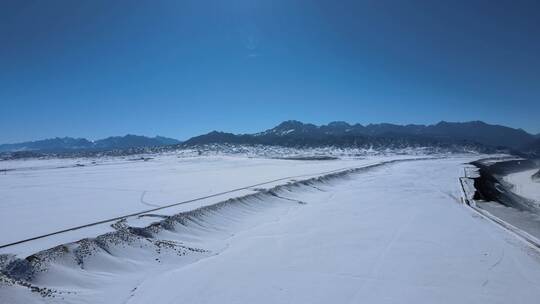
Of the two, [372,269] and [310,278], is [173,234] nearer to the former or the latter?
[310,278]

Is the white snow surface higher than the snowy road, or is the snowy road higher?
the snowy road

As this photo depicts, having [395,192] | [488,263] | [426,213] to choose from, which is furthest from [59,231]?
[395,192]

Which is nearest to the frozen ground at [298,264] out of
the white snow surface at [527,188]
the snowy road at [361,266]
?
the snowy road at [361,266]

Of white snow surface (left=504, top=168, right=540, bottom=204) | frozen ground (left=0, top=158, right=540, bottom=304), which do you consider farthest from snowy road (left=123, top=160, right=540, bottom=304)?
white snow surface (left=504, top=168, right=540, bottom=204)

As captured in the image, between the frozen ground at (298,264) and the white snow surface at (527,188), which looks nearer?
the frozen ground at (298,264)

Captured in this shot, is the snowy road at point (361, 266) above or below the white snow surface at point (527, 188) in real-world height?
above

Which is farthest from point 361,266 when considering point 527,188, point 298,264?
point 527,188

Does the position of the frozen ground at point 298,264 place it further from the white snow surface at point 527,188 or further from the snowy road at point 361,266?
the white snow surface at point 527,188

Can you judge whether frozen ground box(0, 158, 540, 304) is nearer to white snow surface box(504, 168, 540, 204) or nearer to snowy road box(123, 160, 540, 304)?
snowy road box(123, 160, 540, 304)

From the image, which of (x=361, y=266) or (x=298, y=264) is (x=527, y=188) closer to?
(x=361, y=266)

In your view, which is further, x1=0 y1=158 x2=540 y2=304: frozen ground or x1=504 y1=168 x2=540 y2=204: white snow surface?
x1=504 y1=168 x2=540 y2=204: white snow surface
